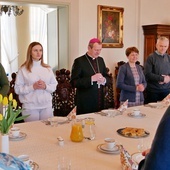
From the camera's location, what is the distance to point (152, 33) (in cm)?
534

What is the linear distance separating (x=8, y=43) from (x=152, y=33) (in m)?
3.26

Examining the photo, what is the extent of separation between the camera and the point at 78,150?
5.59 ft

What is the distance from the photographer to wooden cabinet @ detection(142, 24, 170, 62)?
5227 millimetres

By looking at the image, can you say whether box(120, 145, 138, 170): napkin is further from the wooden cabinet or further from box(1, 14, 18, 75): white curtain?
box(1, 14, 18, 75): white curtain

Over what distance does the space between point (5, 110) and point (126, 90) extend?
199cm

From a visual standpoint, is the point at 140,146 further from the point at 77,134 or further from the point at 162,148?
the point at 162,148

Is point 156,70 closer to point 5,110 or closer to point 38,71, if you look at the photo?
point 38,71

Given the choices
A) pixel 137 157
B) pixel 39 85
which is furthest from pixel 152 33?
pixel 137 157

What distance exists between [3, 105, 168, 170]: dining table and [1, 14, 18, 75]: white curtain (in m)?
4.48

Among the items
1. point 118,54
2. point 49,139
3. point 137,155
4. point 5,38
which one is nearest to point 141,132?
point 137,155

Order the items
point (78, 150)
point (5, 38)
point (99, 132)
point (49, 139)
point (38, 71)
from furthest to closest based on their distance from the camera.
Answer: point (5, 38)
point (38, 71)
point (99, 132)
point (49, 139)
point (78, 150)

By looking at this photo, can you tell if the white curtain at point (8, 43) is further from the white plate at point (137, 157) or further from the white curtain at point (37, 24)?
the white plate at point (137, 157)

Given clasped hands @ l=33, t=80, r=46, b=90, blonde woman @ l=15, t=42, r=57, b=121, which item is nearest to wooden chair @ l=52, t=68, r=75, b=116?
blonde woman @ l=15, t=42, r=57, b=121

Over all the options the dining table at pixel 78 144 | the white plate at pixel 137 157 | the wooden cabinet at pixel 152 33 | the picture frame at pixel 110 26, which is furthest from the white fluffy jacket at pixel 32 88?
the wooden cabinet at pixel 152 33
